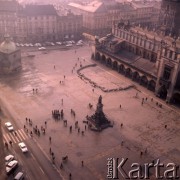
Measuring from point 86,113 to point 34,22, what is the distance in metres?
85.3

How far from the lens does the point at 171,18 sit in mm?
141000

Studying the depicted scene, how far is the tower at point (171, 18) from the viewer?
453 ft

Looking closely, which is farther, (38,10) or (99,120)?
(38,10)

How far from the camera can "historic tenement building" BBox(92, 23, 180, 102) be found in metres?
102

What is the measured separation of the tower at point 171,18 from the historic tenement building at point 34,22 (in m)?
52.8

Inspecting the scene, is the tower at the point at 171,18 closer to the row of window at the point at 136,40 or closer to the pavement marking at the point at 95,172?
the row of window at the point at 136,40

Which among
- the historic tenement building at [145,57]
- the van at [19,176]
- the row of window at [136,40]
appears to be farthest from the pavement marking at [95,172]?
the row of window at [136,40]

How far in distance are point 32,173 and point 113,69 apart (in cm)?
7440

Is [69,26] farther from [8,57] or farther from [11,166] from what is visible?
[11,166]

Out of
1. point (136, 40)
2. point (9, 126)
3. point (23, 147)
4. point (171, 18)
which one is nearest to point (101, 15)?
point (171, 18)

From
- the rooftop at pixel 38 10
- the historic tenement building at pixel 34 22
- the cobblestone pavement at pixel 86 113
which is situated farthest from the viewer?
the rooftop at pixel 38 10

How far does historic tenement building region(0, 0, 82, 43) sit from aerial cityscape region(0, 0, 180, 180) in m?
0.54

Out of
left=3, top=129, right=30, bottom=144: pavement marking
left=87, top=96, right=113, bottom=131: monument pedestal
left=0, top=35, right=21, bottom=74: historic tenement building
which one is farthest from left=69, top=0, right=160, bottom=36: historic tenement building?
left=3, top=129, right=30, bottom=144: pavement marking

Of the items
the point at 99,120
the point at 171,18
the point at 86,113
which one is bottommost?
the point at 86,113
